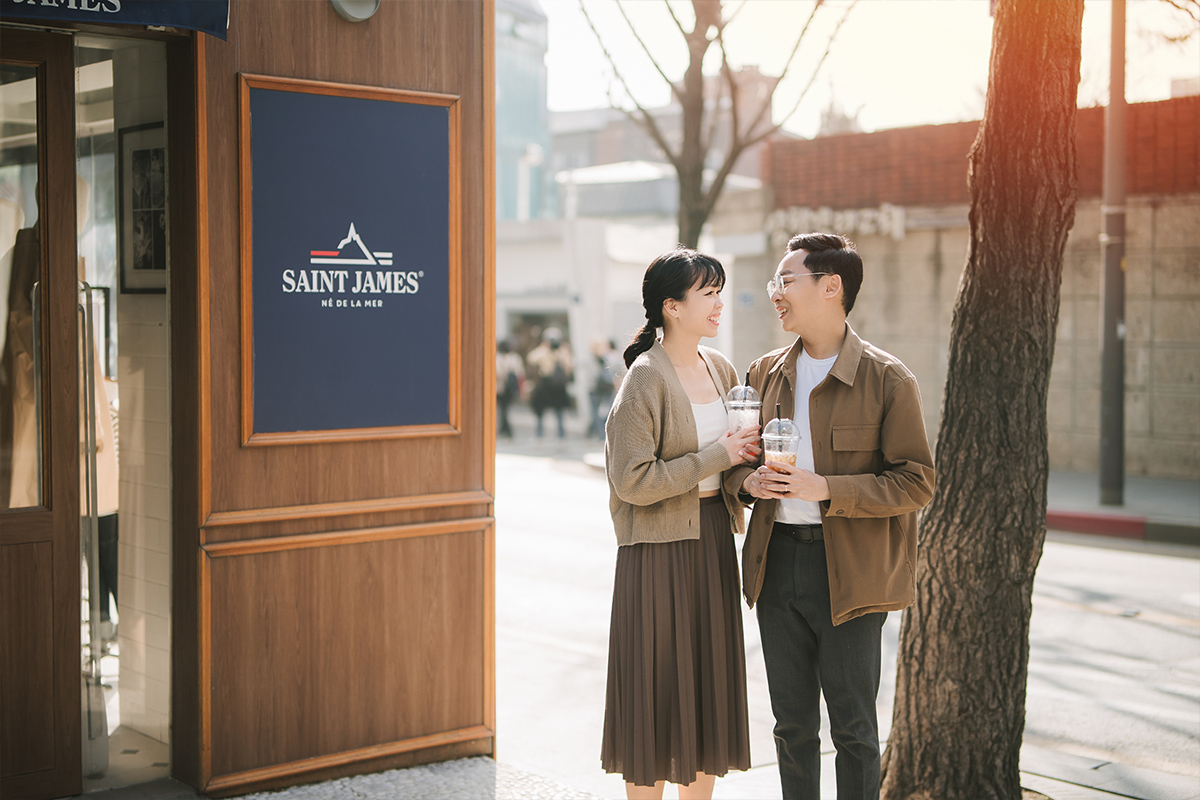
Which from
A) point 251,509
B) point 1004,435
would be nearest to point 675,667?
point 1004,435

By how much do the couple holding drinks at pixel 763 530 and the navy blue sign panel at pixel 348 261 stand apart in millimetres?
1143

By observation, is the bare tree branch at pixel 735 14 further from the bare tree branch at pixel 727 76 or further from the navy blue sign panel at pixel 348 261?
the navy blue sign panel at pixel 348 261

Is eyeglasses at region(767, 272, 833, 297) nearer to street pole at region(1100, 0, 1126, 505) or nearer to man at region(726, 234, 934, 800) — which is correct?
man at region(726, 234, 934, 800)

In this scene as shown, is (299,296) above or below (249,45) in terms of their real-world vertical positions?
below

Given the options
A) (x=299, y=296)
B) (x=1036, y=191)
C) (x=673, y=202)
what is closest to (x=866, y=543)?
(x=1036, y=191)

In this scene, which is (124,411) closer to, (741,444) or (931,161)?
(741,444)

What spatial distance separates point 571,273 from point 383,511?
23.7m

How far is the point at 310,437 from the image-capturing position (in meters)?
4.36

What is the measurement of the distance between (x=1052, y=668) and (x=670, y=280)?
4.35 meters

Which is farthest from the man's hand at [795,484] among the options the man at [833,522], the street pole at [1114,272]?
the street pole at [1114,272]

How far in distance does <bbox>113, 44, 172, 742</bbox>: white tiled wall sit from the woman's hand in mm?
2321

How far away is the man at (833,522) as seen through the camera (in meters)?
3.36

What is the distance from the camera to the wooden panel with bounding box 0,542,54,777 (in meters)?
4.09

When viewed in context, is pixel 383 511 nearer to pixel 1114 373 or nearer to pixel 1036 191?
pixel 1036 191
